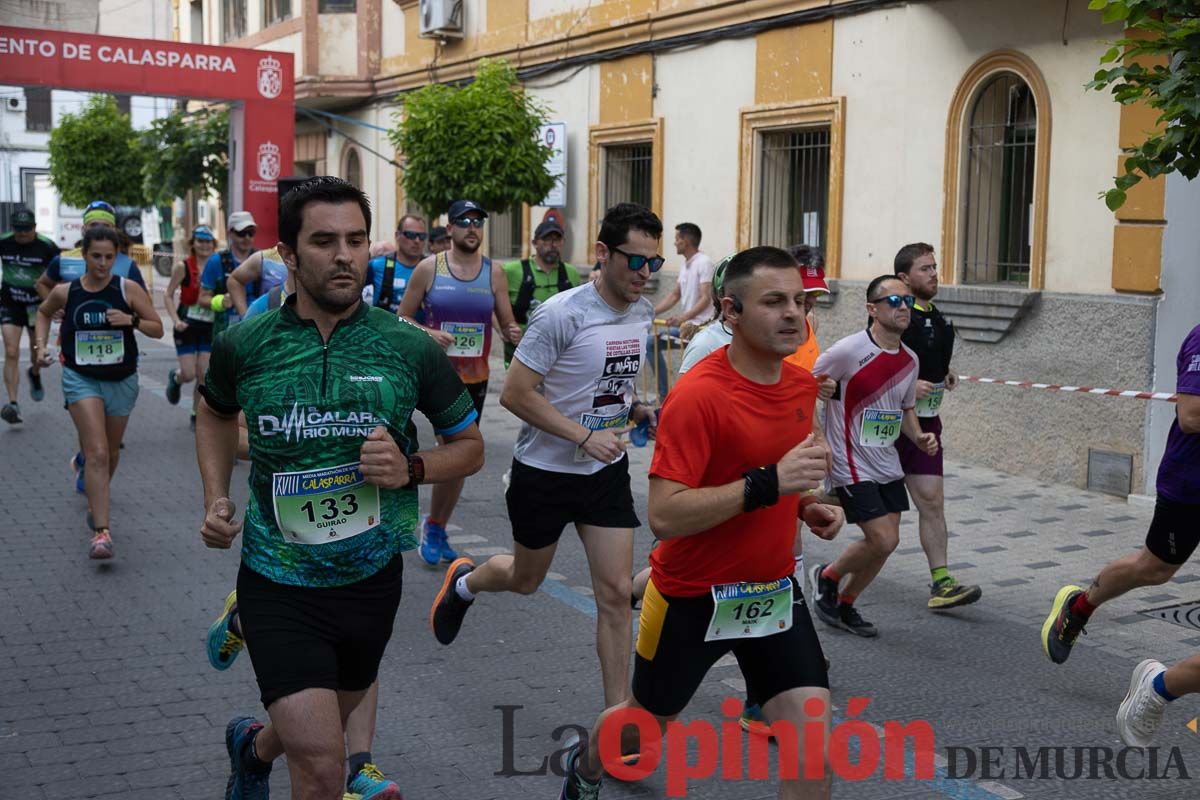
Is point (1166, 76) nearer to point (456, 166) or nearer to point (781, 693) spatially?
point (781, 693)

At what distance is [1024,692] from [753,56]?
Answer: 33.0 feet

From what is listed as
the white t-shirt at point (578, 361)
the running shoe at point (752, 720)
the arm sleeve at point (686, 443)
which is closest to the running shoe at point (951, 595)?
the running shoe at point (752, 720)

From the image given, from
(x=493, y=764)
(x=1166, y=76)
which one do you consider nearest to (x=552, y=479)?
(x=493, y=764)

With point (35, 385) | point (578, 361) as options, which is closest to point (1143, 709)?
point (578, 361)

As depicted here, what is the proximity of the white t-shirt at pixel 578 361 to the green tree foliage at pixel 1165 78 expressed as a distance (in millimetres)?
2135

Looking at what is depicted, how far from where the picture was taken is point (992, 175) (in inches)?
468

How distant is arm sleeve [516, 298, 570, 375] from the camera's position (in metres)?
5.48

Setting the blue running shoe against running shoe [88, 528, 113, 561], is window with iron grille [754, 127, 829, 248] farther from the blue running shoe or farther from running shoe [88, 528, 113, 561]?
the blue running shoe

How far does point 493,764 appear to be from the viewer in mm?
4883

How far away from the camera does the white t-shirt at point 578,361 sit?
5.49m

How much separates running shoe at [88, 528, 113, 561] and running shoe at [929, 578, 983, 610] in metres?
4.55

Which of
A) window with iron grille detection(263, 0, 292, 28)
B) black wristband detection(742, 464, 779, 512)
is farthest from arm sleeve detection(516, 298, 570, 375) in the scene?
window with iron grille detection(263, 0, 292, 28)

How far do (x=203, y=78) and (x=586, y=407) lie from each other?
56.1ft

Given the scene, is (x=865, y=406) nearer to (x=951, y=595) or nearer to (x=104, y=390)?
(x=951, y=595)
